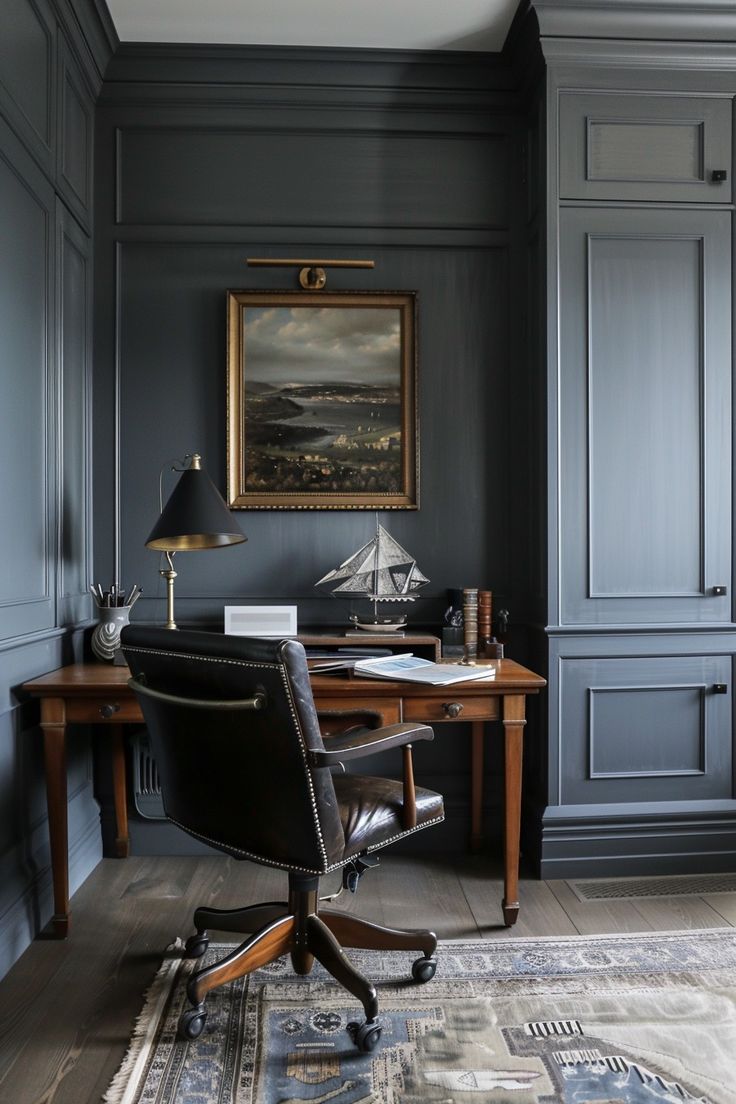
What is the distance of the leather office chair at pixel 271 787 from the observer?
1798 mm

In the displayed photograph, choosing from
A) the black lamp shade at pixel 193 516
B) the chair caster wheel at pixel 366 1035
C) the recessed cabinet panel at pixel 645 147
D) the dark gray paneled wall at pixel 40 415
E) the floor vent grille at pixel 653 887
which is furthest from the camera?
A: the recessed cabinet panel at pixel 645 147

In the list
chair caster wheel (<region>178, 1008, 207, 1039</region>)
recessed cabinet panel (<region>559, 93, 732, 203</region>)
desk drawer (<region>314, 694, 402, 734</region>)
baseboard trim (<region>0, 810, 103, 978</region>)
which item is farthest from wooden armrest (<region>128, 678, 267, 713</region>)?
recessed cabinet panel (<region>559, 93, 732, 203</region>)

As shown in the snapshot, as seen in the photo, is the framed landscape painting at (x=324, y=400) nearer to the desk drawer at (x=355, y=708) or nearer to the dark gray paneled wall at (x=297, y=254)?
the dark gray paneled wall at (x=297, y=254)

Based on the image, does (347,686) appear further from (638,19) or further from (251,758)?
(638,19)

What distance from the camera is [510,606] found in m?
3.25

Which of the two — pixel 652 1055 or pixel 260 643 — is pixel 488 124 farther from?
pixel 652 1055

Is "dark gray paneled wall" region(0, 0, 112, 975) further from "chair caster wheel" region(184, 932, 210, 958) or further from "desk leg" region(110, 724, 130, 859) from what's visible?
"chair caster wheel" region(184, 932, 210, 958)

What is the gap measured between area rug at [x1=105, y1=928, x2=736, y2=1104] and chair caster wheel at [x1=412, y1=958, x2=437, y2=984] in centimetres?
4

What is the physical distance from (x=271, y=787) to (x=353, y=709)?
23.7 inches

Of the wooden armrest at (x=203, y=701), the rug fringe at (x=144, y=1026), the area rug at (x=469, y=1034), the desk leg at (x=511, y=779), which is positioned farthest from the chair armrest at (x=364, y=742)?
the rug fringe at (x=144, y=1026)

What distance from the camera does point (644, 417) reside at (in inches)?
119

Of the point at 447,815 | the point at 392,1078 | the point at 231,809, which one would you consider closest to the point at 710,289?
the point at 447,815

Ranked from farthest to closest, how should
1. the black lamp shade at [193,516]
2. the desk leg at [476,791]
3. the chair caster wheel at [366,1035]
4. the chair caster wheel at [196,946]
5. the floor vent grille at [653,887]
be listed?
the desk leg at [476,791], the floor vent grille at [653,887], the black lamp shade at [193,516], the chair caster wheel at [196,946], the chair caster wheel at [366,1035]

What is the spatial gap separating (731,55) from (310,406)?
1.91 m
